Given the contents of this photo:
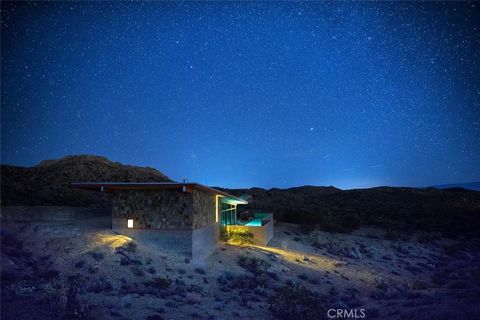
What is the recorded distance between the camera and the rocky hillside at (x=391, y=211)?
40375 millimetres

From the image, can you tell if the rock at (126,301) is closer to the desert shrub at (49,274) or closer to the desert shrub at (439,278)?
the desert shrub at (49,274)

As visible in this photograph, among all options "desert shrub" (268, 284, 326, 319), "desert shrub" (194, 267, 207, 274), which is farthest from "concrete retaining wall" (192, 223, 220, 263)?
"desert shrub" (268, 284, 326, 319)

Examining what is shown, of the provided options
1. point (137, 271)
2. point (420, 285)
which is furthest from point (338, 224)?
point (137, 271)

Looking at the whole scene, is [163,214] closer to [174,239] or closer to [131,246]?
[174,239]

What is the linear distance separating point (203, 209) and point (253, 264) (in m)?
4.64

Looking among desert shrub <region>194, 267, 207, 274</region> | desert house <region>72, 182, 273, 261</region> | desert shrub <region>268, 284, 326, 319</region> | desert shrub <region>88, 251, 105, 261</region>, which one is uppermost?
desert house <region>72, 182, 273, 261</region>

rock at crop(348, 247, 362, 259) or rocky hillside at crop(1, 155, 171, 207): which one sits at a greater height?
rocky hillside at crop(1, 155, 171, 207)

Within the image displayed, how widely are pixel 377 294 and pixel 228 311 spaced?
8.63 m

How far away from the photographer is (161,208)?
61.0 ft

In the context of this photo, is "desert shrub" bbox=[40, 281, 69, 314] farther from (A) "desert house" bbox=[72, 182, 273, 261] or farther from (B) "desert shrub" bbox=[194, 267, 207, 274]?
(A) "desert house" bbox=[72, 182, 273, 261]

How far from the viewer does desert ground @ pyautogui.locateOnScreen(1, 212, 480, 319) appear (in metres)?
10.2

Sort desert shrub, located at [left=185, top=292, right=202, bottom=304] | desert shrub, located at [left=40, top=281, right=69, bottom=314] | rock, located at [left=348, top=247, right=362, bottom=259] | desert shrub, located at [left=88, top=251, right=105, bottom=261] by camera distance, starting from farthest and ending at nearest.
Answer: rock, located at [left=348, top=247, right=362, bottom=259]
desert shrub, located at [left=88, top=251, right=105, bottom=261]
desert shrub, located at [left=185, top=292, right=202, bottom=304]
desert shrub, located at [left=40, top=281, right=69, bottom=314]

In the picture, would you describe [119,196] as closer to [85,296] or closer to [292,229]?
[85,296]

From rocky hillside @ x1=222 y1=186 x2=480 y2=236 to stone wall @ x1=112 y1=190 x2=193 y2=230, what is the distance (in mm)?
18661
